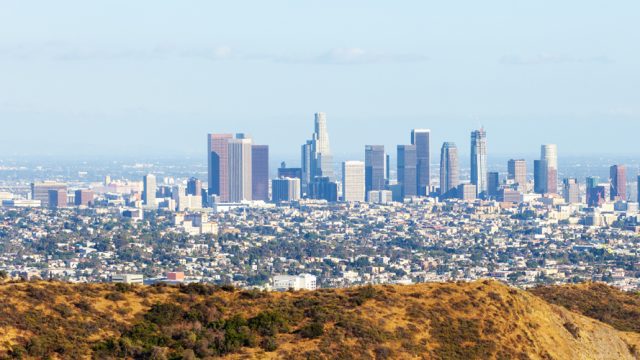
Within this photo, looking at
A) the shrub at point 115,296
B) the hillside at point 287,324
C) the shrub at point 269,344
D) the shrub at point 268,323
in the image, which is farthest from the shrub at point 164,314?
the shrub at point 269,344

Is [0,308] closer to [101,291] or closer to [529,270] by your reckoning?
[101,291]

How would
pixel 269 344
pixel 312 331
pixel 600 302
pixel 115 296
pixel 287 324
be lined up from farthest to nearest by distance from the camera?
1. pixel 600 302
2. pixel 115 296
3. pixel 287 324
4. pixel 312 331
5. pixel 269 344

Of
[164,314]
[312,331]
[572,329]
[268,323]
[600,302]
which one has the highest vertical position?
[164,314]

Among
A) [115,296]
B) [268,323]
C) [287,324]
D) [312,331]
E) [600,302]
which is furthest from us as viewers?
[600,302]

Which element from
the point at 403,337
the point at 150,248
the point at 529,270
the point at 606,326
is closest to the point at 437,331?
the point at 403,337

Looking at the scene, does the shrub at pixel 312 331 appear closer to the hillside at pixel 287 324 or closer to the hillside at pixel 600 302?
the hillside at pixel 287 324

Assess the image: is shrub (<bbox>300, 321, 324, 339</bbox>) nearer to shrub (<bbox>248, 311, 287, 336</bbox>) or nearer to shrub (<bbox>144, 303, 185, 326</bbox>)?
shrub (<bbox>248, 311, 287, 336</bbox>)

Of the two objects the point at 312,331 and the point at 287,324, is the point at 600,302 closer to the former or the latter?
the point at 287,324

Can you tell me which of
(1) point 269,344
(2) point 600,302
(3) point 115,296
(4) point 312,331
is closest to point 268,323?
→ (4) point 312,331
